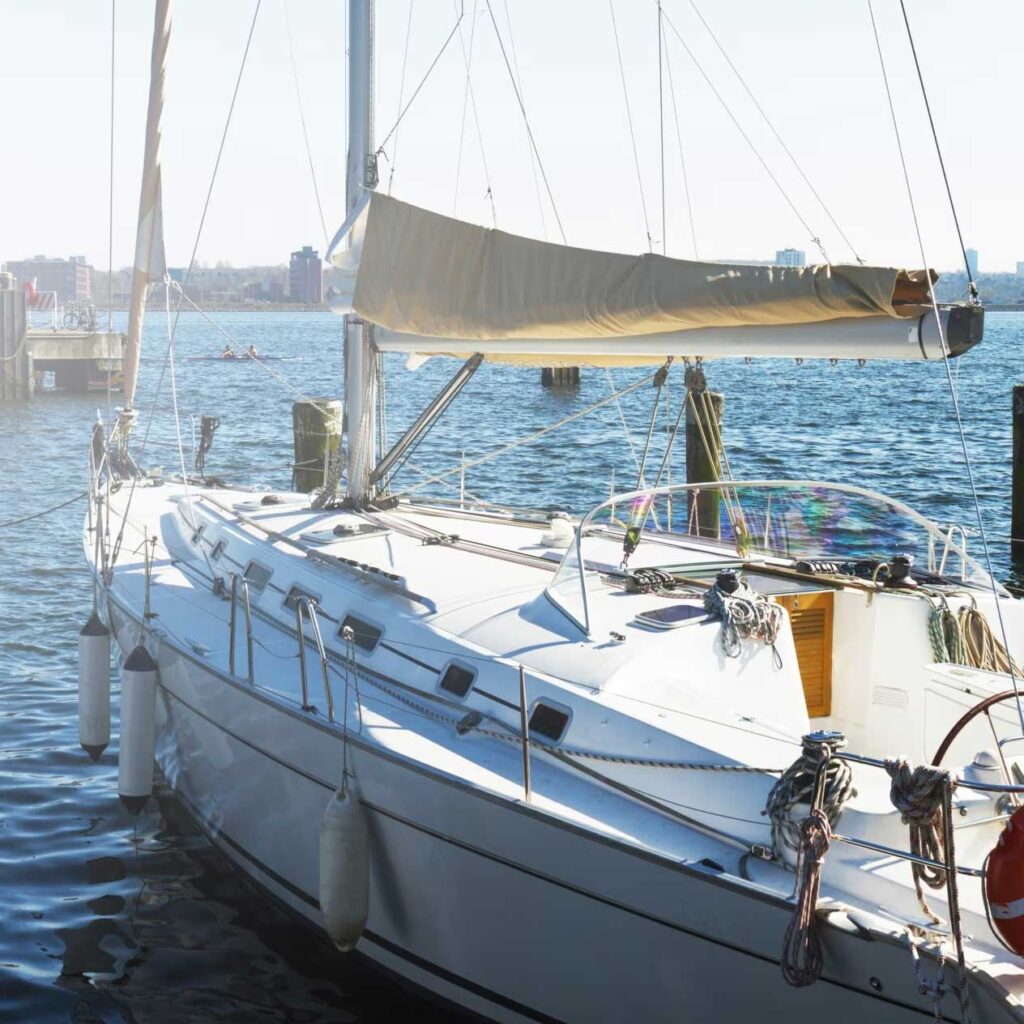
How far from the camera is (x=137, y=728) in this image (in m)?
9.45

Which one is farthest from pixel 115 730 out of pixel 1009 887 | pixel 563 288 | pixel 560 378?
pixel 560 378

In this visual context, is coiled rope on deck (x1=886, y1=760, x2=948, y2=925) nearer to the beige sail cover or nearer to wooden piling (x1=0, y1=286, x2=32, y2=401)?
the beige sail cover

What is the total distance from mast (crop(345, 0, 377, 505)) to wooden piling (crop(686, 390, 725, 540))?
2.52m

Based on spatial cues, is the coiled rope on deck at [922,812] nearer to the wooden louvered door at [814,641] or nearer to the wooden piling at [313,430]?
the wooden louvered door at [814,641]

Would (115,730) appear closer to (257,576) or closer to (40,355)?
(257,576)

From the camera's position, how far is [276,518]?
1135 centimetres

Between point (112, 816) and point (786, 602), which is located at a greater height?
point (786, 602)

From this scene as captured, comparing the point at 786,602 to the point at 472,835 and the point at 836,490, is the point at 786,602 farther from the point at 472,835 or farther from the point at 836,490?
the point at 472,835

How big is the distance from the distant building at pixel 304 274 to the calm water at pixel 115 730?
35.3 m

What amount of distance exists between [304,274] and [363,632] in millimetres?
100493

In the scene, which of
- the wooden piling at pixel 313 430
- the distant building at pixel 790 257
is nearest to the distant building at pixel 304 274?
the wooden piling at pixel 313 430

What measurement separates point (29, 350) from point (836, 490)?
42004 mm

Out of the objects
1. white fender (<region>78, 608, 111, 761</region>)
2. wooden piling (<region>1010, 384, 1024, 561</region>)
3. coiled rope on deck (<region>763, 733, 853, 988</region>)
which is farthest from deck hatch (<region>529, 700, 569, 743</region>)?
wooden piling (<region>1010, 384, 1024, 561</region>)

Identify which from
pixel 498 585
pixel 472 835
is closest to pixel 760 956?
pixel 472 835
